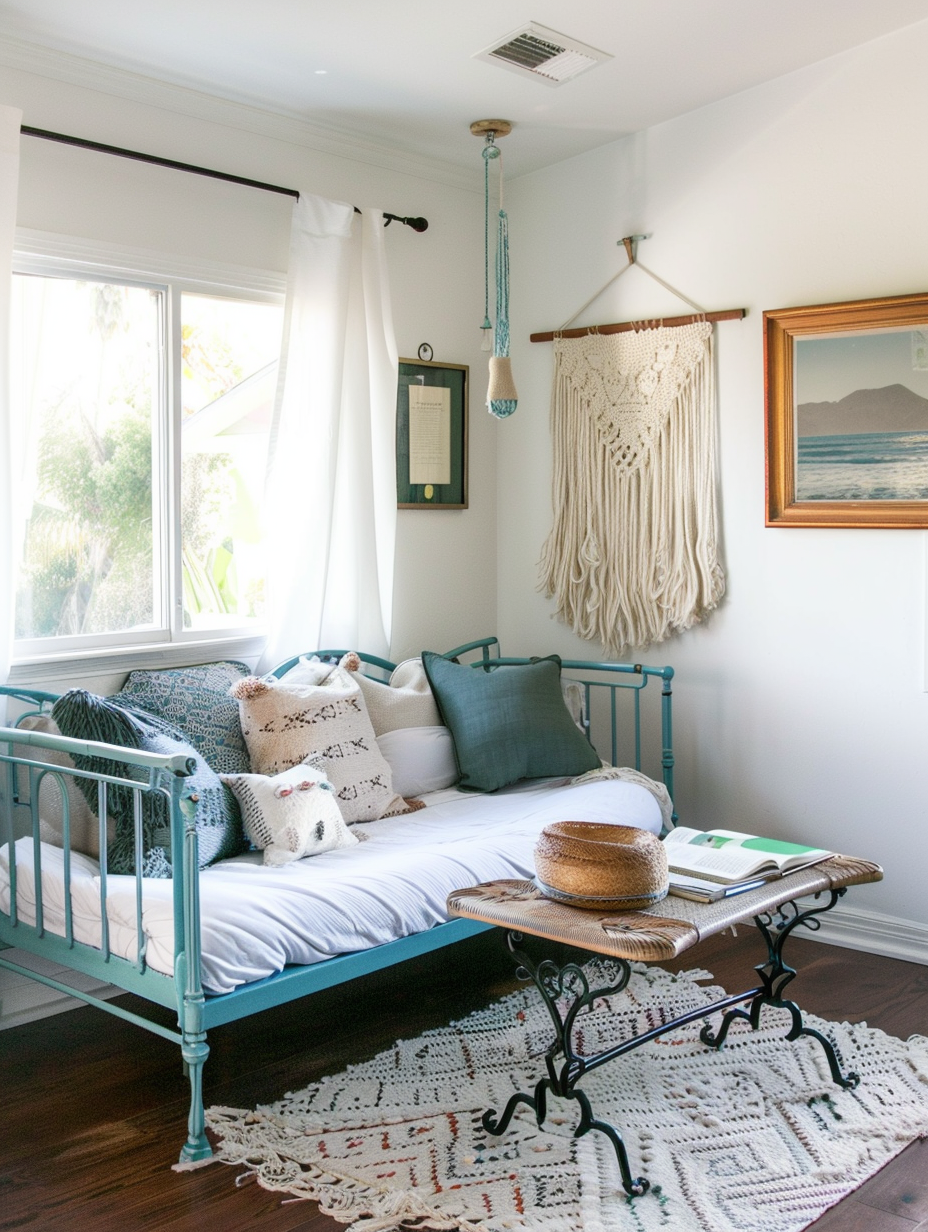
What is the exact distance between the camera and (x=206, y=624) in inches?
131

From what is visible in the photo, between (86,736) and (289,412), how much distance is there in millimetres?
1241

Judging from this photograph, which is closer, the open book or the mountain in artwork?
the open book

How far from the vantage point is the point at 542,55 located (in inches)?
117

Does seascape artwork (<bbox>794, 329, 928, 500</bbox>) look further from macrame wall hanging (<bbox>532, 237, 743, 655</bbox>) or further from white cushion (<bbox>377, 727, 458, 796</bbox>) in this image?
white cushion (<bbox>377, 727, 458, 796</bbox>)

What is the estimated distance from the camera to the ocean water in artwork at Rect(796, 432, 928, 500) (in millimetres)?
3037

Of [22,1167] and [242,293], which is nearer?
[22,1167]

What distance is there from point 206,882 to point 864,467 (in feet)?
6.64

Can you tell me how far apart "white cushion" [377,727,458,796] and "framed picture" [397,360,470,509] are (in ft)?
2.74

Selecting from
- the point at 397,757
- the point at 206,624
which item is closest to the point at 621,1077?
the point at 397,757

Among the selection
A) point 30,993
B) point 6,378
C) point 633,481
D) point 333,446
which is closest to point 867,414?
point 633,481

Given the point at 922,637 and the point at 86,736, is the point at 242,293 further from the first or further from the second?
the point at 922,637

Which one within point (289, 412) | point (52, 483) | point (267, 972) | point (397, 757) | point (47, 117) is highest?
point (47, 117)

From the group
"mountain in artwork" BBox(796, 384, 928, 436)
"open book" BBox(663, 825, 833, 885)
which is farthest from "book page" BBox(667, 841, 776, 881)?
"mountain in artwork" BBox(796, 384, 928, 436)

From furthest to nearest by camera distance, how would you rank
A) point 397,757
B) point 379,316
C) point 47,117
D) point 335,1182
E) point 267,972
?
point 379,316 < point 397,757 < point 47,117 < point 267,972 < point 335,1182
